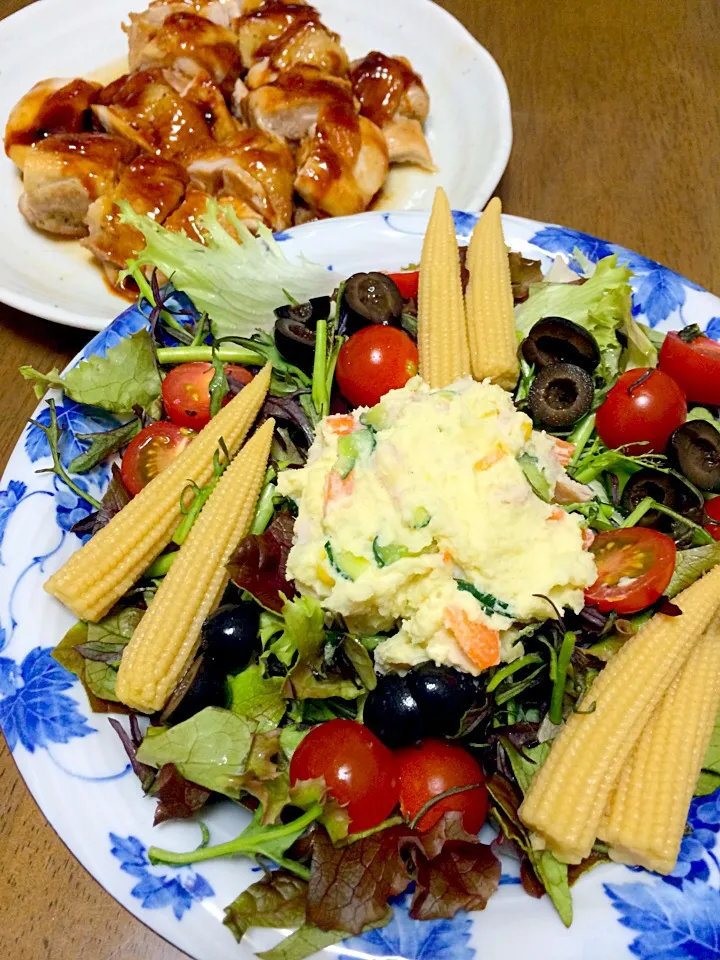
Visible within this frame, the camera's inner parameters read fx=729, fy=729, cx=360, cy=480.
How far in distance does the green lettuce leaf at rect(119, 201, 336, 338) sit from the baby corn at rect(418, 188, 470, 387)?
347 millimetres

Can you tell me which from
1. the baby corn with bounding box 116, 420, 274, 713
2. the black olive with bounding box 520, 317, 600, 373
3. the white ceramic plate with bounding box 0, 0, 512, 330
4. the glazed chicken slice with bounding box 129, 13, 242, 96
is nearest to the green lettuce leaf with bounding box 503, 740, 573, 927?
the baby corn with bounding box 116, 420, 274, 713

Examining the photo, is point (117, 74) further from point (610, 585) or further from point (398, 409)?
point (610, 585)

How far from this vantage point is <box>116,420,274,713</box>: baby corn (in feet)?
5.26

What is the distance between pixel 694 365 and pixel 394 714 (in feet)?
4.34

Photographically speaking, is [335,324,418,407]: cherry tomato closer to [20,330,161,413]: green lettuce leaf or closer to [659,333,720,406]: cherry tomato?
[20,330,161,413]: green lettuce leaf

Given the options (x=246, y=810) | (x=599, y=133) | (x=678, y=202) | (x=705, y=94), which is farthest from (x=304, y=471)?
(x=705, y=94)

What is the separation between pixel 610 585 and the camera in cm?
176

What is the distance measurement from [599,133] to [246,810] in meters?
3.52

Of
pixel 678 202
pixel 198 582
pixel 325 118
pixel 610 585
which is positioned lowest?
pixel 678 202

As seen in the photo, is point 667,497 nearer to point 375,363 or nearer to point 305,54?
point 375,363

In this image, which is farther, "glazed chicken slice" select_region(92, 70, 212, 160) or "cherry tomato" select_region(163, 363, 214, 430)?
"glazed chicken slice" select_region(92, 70, 212, 160)

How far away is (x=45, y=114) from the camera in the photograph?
3.29 m

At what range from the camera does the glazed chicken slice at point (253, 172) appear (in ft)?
9.90

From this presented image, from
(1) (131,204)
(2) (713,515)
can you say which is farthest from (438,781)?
(1) (131,204)
